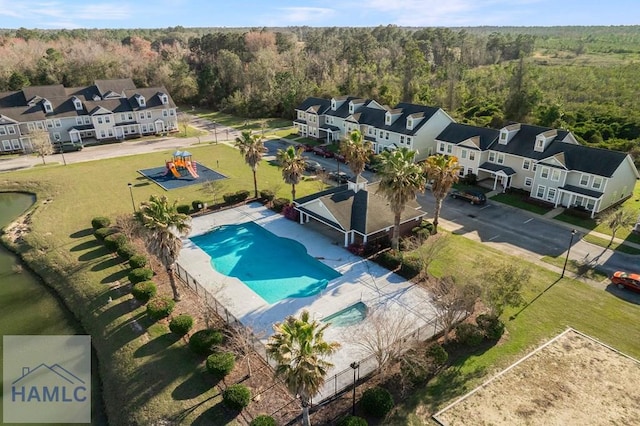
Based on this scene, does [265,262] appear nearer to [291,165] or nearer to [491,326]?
[291,165]

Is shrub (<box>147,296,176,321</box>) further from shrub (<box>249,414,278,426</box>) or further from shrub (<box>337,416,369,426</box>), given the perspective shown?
shrub (<box>337,416,369,426</box>)

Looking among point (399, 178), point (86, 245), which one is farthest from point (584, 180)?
point (86, 245)

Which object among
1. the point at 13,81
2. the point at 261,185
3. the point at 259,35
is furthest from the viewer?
the point at 259,35

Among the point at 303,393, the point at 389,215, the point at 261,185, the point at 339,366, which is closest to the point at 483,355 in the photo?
the point at 339,366

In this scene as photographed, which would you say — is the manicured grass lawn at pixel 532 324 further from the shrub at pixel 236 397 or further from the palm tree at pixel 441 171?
the shrub at pixel 236 397

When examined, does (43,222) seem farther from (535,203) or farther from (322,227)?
(535,203)

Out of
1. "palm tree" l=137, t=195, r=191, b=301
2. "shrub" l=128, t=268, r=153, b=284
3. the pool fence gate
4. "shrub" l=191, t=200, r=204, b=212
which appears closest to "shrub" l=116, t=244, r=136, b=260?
"shrub" l=128, t=268, r=153, b=284
